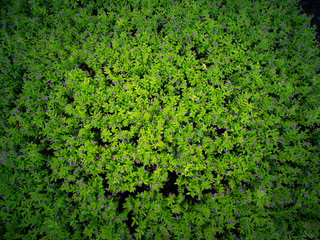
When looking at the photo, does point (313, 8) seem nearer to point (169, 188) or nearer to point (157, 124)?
point (157, 124)

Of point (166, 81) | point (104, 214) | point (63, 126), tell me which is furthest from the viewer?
point (166, 81)

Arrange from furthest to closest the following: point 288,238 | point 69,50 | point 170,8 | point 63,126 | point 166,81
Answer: point 170,8
point 69,50
point 166,81
point 63,126
point 288,238

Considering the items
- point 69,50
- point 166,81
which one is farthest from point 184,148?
point 69,50

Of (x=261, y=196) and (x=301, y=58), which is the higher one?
(x=301, y=58)

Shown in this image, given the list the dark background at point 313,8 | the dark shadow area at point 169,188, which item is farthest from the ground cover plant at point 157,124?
the dark background at point 313,8

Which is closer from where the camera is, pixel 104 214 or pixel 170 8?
pixel 104 214

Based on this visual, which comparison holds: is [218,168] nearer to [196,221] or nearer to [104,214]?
[196,221]

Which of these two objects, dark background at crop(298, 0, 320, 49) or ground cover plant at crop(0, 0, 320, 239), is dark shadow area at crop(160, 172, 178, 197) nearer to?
ground cover plant at crop(0, 0, 320, 239)

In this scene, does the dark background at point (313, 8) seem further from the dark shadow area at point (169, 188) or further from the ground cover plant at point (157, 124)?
the dark shadow area at point (169, 188)

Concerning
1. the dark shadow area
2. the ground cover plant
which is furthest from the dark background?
the dark shadow area
